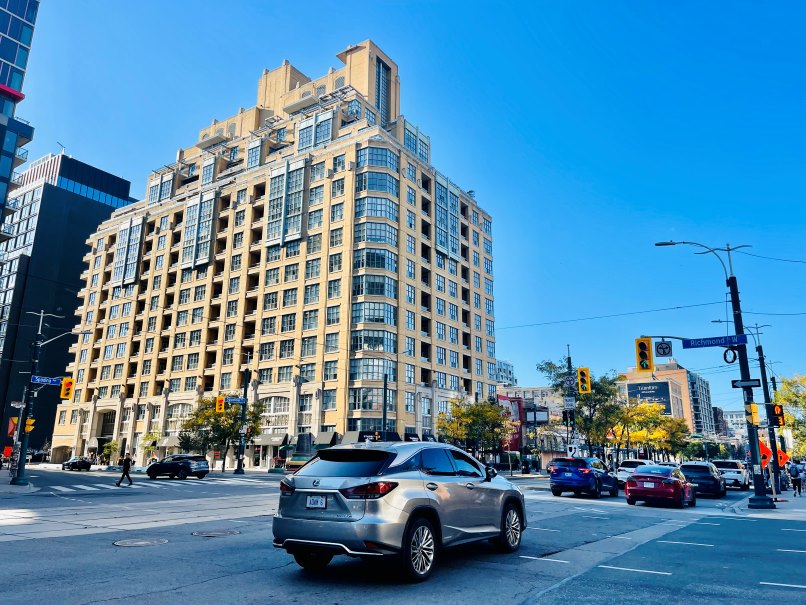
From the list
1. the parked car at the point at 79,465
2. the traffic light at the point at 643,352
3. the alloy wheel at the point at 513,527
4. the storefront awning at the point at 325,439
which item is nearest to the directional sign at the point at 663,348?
the traffic light at the point at 643,352

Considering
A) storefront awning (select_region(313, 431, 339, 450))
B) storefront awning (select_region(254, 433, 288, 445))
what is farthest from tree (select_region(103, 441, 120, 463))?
storefront awning (select_region(313, 431, 339, 450))

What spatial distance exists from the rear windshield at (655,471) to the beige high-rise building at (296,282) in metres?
31.2

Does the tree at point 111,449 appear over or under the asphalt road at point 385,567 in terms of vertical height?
over

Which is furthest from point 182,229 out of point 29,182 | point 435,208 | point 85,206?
point 29,182

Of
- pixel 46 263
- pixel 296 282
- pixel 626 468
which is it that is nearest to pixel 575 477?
pixel 626 468

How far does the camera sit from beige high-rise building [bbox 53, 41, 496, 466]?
62219mm

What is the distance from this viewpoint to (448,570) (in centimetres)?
768

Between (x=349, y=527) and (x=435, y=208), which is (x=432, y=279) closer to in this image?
(x=435, y=208)

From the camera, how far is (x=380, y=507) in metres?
6.68

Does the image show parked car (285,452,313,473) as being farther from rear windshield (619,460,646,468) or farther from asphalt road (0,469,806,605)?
asphalt road (0,469,806,605)

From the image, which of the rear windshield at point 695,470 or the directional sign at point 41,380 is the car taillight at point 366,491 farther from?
the directional sign at point 41,380

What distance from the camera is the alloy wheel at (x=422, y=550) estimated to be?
6902mm

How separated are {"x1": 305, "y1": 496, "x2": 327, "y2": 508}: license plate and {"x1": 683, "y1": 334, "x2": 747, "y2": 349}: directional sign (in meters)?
18.5

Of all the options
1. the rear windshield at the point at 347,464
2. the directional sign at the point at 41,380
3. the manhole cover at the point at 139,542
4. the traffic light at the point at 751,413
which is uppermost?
the directional sign at the point at 41,380
